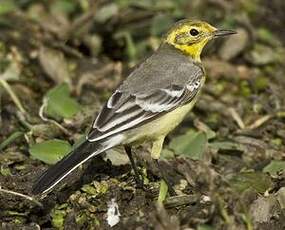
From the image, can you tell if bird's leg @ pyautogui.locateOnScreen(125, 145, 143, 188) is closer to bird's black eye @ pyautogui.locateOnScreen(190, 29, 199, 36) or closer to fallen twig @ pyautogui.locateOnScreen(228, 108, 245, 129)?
bird's black eye @ pyautogui.locateOnScreen(190, 29, 199, 36)

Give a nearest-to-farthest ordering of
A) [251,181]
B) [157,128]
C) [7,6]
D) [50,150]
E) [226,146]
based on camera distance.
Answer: [251,181], [157,128], [50,150], [226,146], [7,6]

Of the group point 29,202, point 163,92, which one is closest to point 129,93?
point 163,92

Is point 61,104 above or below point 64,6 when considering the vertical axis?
above

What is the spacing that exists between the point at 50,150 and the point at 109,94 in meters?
2.19

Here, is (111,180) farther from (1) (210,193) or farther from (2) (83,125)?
(1) (210,193)

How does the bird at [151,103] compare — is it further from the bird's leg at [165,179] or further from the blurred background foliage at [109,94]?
the blurred background foliage at [109,94]

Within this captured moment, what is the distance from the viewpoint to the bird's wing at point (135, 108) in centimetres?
638

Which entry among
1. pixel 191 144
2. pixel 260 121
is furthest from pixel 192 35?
pixel 260 121

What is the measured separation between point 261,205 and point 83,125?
89.7 inches

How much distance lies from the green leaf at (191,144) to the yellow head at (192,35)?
738 millimetres

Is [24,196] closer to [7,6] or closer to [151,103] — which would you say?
[151,103]

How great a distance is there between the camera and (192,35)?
25.0 ft

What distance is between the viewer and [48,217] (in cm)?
626

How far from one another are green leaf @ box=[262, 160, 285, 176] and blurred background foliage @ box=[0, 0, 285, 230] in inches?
0.7
